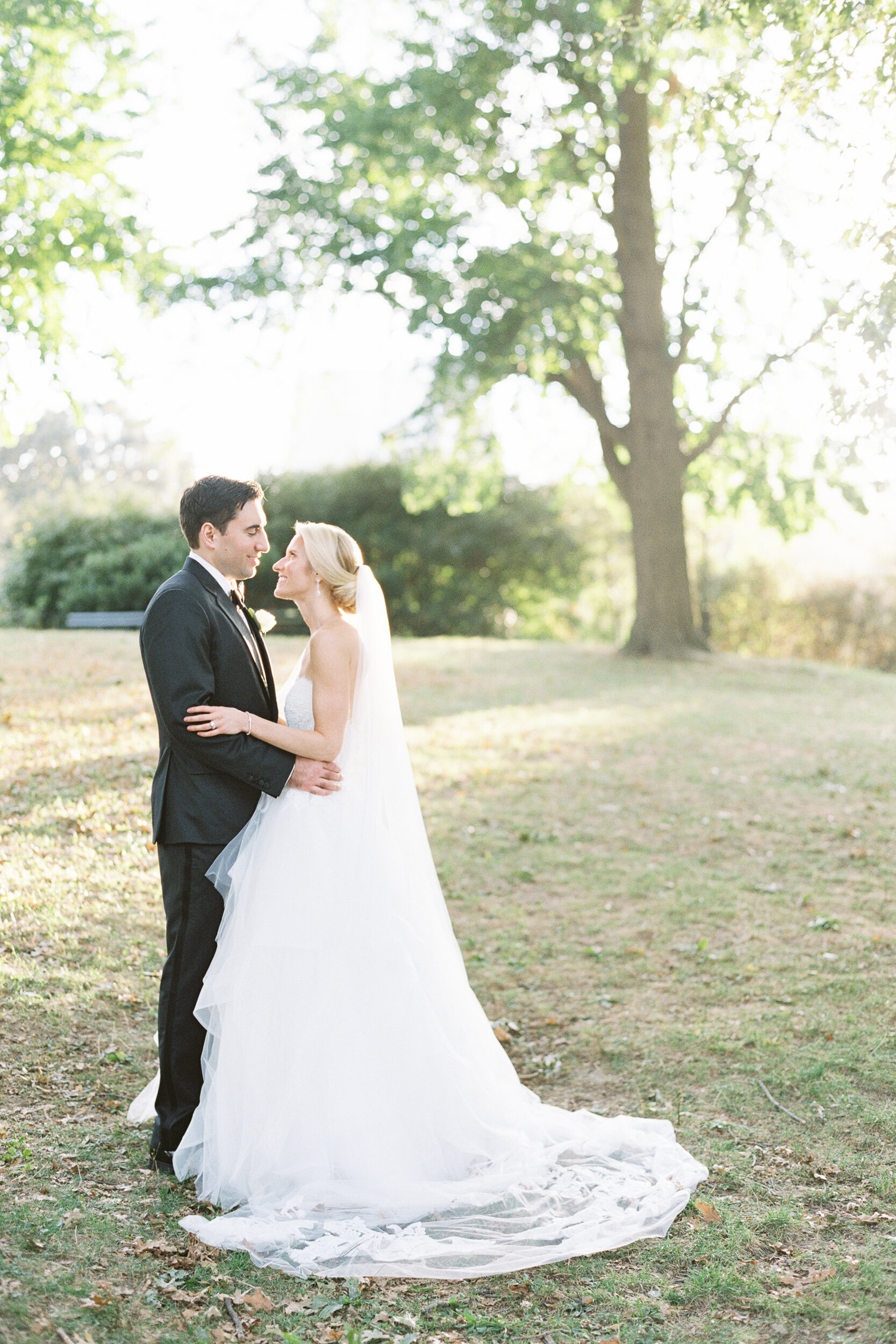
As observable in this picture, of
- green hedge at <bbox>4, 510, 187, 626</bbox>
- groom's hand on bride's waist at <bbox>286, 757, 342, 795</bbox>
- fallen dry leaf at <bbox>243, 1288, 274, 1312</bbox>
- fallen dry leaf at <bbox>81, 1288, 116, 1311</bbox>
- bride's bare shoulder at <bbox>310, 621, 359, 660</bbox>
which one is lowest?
fallen dry leaf at <bbox>243, 1288, 274, 1312</bbox>

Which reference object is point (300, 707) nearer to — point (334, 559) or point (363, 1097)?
point (334, 559)

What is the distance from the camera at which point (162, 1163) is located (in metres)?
4.42

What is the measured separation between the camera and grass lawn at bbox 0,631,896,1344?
140 inches

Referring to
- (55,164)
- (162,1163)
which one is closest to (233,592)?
(162,1163)

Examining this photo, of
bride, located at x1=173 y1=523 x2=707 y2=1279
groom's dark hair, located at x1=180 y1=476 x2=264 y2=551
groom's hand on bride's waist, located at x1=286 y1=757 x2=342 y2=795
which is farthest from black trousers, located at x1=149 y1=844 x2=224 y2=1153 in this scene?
groom's dark hair, located at x1=180 y1=476 x2=264 y2=551

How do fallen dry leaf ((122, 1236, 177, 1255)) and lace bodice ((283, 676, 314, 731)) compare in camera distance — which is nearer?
fallen dry leaf ((122, 1236, 177, 1255))

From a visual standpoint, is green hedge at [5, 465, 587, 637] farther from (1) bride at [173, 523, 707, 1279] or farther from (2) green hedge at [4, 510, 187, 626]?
(1) bride at [173, 523, 707, 1279]

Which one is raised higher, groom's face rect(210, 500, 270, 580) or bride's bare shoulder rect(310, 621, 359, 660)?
groom's face rect(210, 500, 270, 580)

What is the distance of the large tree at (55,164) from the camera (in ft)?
37.1

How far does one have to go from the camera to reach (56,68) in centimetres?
1166

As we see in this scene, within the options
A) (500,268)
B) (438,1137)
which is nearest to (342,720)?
(438,1137)

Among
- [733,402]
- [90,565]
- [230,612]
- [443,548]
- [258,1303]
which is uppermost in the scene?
[733,402]

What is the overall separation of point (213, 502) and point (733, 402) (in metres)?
16.0

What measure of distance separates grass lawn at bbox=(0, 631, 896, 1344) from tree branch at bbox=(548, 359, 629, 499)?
6781 mm
